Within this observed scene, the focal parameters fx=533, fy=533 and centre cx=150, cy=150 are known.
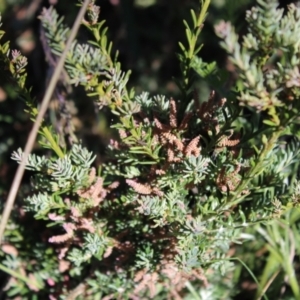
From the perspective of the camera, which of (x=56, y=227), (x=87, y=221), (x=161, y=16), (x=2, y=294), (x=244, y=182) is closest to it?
(x=244, y=182)

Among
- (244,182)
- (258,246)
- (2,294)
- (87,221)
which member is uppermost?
(244,182)

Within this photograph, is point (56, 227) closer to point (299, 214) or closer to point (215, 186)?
point (215, 186)

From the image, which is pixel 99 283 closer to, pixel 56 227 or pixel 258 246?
pixel 56 227

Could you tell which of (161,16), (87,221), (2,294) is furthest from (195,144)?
(161,16)

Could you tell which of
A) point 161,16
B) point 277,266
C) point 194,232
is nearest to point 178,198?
point 194,232

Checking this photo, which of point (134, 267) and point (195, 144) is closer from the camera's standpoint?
point (195, 144)

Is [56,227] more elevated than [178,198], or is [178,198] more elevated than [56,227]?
[178,198]

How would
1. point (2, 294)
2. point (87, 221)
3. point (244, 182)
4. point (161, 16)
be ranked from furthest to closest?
point (161, 16) < point (2, 294) < point (87, 221) < point (244, 182)
